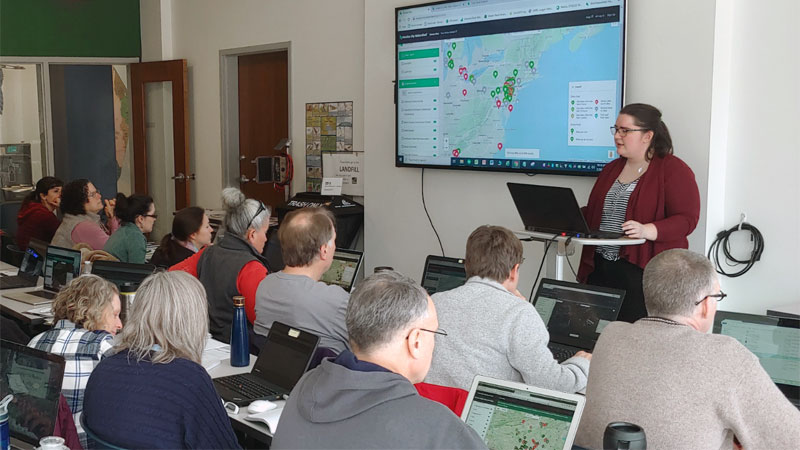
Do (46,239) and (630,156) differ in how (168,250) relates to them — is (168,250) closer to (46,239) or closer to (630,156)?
(46,239)

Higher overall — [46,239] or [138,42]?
[138,42]

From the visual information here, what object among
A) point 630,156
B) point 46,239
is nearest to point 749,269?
point 630,156

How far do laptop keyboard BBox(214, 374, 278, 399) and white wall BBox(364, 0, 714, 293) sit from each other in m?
2.67

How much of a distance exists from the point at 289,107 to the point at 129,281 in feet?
11.5

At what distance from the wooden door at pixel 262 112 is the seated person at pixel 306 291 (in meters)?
4.33

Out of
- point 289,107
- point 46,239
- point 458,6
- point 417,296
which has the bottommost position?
point 46,239

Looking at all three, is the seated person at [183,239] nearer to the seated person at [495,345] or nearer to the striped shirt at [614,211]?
the striped shirt at [614,211]

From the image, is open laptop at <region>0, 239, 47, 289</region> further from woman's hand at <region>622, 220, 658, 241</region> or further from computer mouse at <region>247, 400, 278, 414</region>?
woman's hand at <region>622, 220, 658, 241</region>

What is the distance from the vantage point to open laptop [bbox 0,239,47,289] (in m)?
5.08

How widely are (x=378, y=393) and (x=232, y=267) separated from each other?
2.34 metres

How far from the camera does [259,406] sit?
8.74 feet

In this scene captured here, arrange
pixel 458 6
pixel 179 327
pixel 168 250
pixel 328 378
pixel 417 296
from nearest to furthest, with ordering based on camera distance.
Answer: pixel 328 378, pixel 417 296, pixel 179 327, pixel 168 250, pixel 458 6

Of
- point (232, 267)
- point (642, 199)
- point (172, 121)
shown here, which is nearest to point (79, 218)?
point (232, 267)

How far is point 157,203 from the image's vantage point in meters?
9.16
